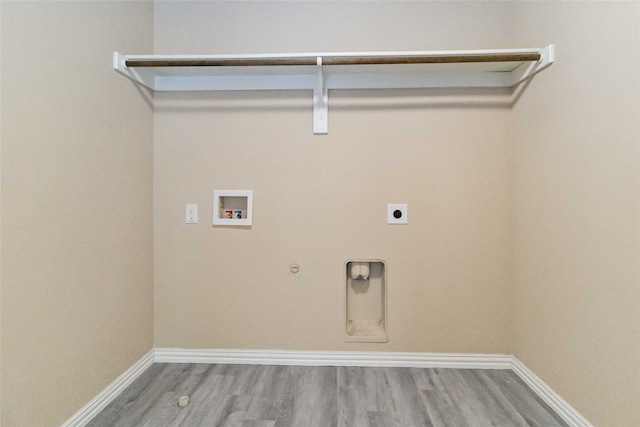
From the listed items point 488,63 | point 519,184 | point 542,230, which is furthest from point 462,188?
point 488,63

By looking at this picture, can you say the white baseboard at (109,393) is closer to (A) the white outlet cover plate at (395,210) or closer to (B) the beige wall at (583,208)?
(A) the white outlet cover plate at (395,210)

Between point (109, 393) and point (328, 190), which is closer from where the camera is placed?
point (109, 393)

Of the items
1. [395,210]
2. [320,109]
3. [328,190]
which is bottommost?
[395,210]

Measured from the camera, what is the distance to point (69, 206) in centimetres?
145

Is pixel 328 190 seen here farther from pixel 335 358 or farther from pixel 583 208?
pixel 583 208

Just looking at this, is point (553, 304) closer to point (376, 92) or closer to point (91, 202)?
point (376, 92)

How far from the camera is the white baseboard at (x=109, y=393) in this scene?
1.51 metres

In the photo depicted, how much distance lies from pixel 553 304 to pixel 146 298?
7.47 ft

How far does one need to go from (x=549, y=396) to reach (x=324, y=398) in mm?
1139

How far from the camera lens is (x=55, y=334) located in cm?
138

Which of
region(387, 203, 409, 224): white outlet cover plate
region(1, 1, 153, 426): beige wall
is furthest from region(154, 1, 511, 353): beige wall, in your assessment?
region(1, 1, 153, 426): beige wall

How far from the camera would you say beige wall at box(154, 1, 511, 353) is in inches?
80.2

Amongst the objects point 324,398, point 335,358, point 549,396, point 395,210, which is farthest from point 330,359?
point 549,396

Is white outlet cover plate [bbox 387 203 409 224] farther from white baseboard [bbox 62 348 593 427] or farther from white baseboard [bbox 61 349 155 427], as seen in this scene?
white baseboard [bbox 61 349 155 427]
